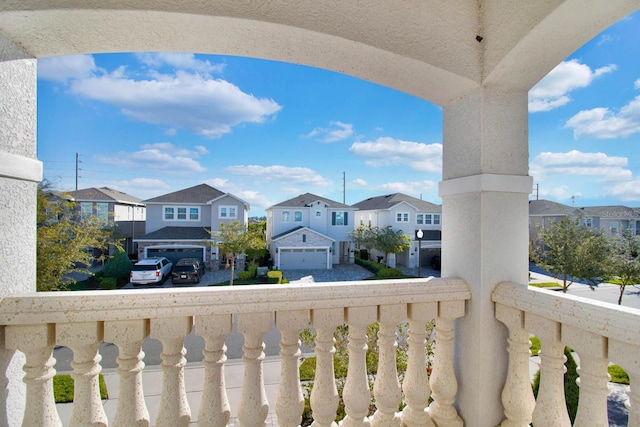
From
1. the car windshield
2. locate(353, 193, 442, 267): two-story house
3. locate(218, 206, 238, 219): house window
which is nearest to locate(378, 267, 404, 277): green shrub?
locate(353, 193, 442, 267): two-story house

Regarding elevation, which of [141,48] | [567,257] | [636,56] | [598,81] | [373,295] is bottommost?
[567,257]

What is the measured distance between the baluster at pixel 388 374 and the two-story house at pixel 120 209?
11.6m

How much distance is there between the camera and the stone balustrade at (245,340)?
1.14 meters

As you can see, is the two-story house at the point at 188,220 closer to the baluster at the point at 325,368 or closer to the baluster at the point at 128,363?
the baluster at the point at 128,363

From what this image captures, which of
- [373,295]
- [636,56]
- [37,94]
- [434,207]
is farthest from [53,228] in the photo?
[434,207]

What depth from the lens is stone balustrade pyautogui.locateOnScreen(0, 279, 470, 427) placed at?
114cm

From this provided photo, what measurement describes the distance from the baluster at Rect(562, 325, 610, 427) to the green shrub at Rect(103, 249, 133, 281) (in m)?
11.1

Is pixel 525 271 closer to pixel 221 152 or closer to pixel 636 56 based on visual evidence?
pixel 636 56

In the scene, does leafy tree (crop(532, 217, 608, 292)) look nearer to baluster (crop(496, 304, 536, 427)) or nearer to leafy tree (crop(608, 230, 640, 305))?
leafy tree (crop(608, 230, 640, 305))

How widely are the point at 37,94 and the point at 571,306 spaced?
2540 millimetres

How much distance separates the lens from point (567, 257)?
8844mm

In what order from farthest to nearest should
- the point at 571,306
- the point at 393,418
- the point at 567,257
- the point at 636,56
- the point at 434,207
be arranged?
the point at 434,207
the point at 567,257
the point at 636,56
the point at 393,418
the point at 571,306

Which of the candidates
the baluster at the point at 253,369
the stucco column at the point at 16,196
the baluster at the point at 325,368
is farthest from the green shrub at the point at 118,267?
the baluster at the point at 325,368

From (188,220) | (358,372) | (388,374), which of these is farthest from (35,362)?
(188,220)
